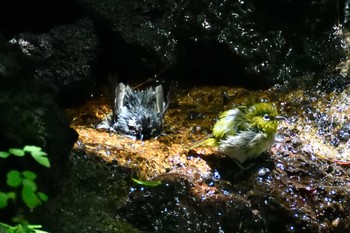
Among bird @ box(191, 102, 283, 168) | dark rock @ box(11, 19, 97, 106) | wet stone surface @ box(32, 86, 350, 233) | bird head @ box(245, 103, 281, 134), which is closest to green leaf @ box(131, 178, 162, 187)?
wet stone surface @ box(32, 86, 350, 233)

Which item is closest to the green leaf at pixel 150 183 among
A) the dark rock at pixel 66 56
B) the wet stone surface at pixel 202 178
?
the wet stone surface at pixel 202 178

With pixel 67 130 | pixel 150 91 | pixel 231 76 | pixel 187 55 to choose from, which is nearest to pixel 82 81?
pixel 150 91

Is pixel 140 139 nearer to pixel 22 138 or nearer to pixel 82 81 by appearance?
pixel 82 81

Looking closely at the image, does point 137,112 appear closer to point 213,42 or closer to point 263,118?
point 213,42

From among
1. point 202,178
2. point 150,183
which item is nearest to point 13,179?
point 150,183

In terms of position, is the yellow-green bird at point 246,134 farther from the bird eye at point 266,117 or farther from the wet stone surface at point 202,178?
the wet stone surface at point 202,178

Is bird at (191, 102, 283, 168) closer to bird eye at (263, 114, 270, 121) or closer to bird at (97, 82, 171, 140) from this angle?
bird eye at (263, 114, 270, 121)
